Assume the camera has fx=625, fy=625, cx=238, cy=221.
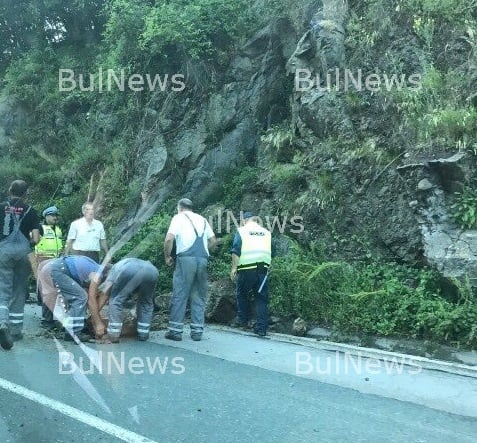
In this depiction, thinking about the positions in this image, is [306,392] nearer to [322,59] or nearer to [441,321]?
[441,321]

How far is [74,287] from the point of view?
8.12 m

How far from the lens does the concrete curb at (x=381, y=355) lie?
6781 mm

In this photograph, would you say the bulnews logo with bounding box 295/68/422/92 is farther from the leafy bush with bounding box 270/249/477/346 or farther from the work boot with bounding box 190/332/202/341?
the work boot with bounding box 190/332/202/341

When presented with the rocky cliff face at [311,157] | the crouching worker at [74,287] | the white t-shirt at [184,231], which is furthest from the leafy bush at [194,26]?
the crouching worker at [74,287]

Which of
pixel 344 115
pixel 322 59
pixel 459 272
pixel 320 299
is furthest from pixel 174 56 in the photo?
pixel 459 272

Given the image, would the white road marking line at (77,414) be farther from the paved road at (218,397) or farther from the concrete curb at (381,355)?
the concrete curb at (381,355)

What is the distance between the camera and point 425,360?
23.6 feet

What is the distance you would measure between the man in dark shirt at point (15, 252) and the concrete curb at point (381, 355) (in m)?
3.07

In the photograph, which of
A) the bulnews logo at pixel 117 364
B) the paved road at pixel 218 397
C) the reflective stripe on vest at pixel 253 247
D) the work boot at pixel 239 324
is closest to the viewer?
the paved road at pixel 218 397

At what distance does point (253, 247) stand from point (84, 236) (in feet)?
9.25

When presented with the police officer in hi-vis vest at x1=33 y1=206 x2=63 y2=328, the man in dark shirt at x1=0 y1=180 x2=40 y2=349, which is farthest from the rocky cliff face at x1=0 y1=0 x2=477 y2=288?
the man in dark shirt at x1=0 y1=180 x2=40 y2=349

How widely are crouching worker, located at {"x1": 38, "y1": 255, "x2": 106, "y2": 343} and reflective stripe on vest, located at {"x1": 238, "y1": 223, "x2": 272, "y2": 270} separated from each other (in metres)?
2.04

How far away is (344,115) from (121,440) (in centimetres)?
784

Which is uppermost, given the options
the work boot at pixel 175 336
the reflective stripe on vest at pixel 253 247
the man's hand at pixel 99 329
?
the reflective stripe on vest at pixel 253 247
